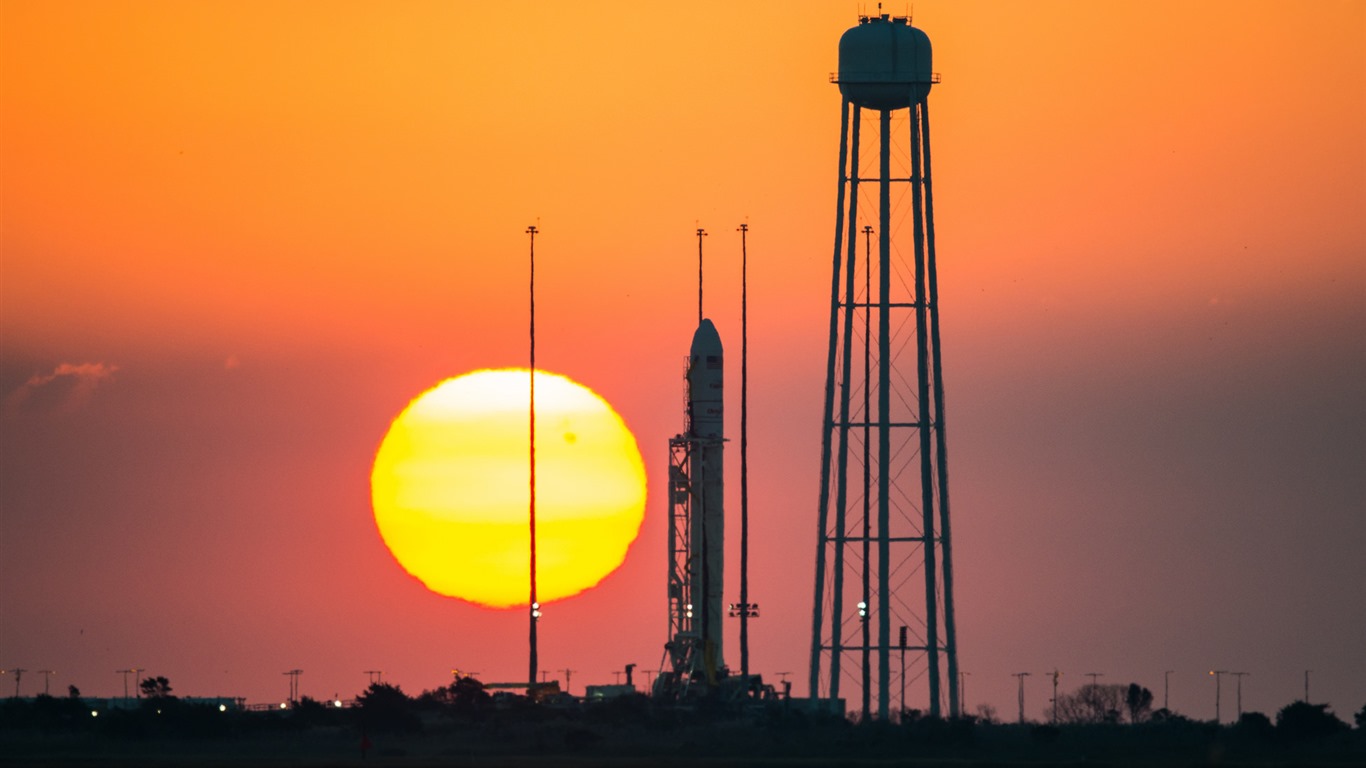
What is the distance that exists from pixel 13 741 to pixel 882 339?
1454 inches

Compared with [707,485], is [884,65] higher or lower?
higher

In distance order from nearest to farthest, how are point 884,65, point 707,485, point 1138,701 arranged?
1. point 884,65
2. point 707,485
3. point 1138,701

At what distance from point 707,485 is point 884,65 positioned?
2143cm

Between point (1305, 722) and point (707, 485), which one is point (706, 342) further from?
point (1305, 722)

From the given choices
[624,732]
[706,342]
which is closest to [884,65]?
[706,342]

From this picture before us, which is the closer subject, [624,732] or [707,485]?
[624,732]

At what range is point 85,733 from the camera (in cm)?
12775

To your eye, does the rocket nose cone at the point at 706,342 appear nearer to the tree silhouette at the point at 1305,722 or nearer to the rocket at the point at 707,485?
the rocket at the point at 707,485

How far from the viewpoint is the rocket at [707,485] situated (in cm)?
13662

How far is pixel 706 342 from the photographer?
138m

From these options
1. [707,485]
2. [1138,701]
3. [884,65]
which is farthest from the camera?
[1138,701]

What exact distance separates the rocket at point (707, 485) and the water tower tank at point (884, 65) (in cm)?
1687

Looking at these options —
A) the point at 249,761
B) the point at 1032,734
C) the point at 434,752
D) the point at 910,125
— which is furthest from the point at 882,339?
the point at 249,761

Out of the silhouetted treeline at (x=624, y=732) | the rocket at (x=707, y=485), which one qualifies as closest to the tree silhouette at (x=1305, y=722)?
the silhouetted treeline at (x=624, y=732)
